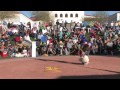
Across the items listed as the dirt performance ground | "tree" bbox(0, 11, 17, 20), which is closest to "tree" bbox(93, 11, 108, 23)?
"tree" bbox(0, 11, 17, 20)

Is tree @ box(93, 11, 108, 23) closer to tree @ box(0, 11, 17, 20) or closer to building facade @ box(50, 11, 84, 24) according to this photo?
tree @ box(0, 11, 17, 20)

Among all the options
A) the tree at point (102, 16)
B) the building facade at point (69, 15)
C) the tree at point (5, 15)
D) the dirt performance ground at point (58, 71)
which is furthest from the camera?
the building facade at point (69, 15)

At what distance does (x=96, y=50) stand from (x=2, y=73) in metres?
11.0

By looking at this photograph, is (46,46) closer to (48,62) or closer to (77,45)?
(77,45)

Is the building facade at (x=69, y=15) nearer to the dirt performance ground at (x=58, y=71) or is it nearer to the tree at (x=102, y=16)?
the tree at (x=102, y=16)

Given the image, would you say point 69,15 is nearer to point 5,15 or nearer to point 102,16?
point 102,16

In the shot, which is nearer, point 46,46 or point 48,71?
point 48,71

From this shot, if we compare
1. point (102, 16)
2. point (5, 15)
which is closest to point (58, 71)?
point (5, 15)

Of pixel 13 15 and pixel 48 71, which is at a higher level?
pixel 13 15

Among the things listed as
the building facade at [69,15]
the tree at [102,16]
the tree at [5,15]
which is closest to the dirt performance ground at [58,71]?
the tree at [5,15]

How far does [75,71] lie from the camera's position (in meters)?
16.0
